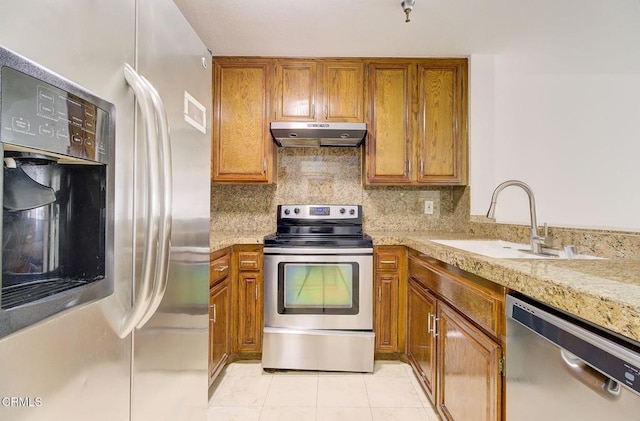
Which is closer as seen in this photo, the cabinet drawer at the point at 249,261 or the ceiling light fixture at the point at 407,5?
the ceiling light fixture at the point at 407,5

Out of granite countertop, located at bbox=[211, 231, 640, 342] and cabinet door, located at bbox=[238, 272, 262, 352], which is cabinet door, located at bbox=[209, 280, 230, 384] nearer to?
cabinet door, located at bbox=[238, 272, 262, 352]

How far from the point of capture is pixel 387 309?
2.22 metres

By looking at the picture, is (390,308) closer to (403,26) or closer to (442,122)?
(442,122)

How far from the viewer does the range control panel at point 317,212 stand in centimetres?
249

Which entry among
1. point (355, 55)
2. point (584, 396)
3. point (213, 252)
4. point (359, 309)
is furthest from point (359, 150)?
point (584, 396)

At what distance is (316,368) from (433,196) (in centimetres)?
171

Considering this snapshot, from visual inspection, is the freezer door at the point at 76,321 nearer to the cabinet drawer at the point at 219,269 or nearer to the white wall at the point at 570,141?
the cabinet drawer at the point at 219,269

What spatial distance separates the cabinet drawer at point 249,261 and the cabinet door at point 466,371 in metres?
1.23

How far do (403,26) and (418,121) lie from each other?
693 mm

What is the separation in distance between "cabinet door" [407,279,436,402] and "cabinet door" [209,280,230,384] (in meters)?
1.22

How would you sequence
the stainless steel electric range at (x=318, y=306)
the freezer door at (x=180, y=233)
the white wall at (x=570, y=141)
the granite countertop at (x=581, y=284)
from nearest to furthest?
the granite countertop at (x=581, y=284)
the freezer door at (x=180, y=233)
the stainless steel electric range at (x=318, y=306)
the white wall at (x=570, y=141)

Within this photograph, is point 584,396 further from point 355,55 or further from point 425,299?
point 355,55

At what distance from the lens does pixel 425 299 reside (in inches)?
70.3

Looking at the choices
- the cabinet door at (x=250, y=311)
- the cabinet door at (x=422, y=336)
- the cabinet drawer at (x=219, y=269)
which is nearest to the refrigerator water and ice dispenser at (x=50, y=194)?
the cabinet drawer at (x=219, y=269)
